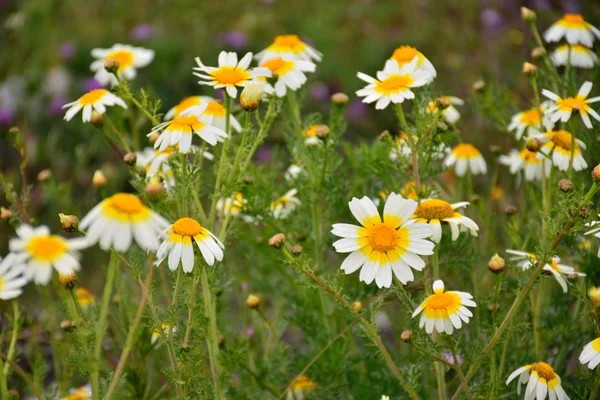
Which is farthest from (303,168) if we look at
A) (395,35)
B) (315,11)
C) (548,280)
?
(315,11)

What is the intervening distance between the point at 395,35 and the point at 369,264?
422 centimetres

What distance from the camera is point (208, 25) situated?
5465 mm

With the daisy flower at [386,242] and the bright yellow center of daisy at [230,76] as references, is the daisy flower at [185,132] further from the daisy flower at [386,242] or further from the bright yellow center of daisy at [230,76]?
the daisy flower at [386,242]

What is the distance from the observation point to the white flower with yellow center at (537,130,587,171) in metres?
1.55

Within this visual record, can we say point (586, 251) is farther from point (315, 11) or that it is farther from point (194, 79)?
point (315, 11)

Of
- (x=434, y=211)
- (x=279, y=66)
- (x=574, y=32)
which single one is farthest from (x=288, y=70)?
(x=574, y=32)

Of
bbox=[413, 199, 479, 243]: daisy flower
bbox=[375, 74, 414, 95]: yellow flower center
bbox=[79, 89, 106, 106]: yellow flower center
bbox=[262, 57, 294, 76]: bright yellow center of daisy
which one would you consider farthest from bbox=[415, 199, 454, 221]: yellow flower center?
bbox=[79, 89, 106, 106]: yellow flower center

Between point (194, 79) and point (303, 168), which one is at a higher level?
point (303, 168)

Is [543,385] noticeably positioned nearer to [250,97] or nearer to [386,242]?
[386,242]

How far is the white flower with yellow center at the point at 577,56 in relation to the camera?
191cm

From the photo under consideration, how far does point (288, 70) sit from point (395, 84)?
28 cm

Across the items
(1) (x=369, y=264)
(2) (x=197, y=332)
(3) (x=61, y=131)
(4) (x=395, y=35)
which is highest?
(1) (x=369, y=264)

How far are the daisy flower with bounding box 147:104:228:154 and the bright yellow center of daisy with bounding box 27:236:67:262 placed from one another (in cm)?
33

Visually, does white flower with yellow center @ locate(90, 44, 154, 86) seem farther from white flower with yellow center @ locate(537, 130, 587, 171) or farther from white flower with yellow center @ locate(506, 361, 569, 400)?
white flower with yellow center @ locate(506, 361, 569, 400)
